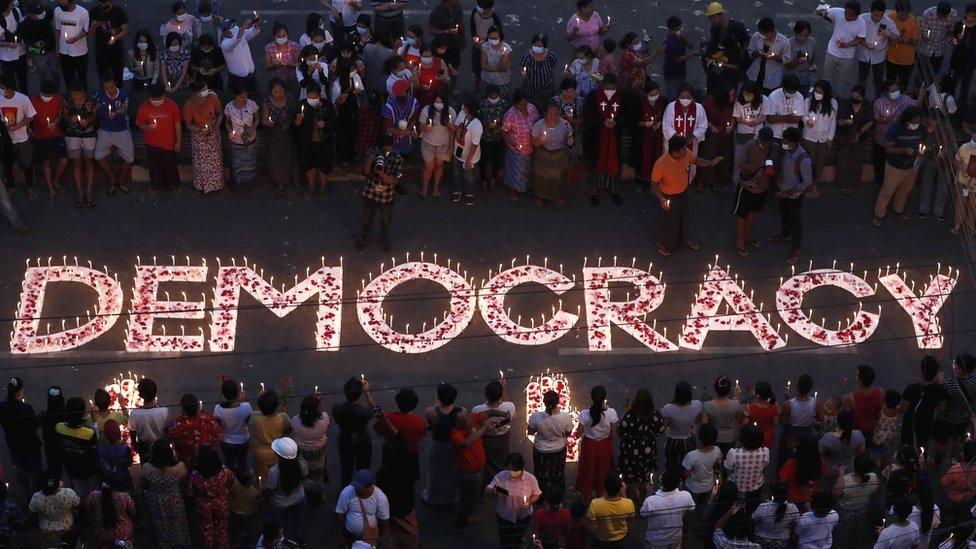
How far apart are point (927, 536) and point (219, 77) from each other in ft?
35.1

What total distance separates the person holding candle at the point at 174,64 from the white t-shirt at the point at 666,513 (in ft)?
29.0

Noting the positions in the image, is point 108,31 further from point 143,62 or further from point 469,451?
point 469,451

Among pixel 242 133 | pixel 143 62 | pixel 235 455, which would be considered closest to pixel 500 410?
pixel 235 455

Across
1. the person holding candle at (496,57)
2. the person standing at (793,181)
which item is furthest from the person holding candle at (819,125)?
the person holding candle at (496,57)

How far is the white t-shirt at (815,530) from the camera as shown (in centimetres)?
1405

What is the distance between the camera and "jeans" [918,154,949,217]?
19562 millimetres

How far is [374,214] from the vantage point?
1892 centimetres

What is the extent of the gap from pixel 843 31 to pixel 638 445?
26.2ft

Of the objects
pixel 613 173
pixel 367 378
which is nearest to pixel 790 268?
pixel 613 173

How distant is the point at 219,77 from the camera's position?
20.6m

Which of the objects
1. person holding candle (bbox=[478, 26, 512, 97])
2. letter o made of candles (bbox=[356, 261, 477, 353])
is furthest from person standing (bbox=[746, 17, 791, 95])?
A: letter o made of candles (bbox=[356, 261, 477, 353])

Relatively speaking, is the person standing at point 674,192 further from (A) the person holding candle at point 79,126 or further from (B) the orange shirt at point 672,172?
(A) the person holding candle at point 79,126

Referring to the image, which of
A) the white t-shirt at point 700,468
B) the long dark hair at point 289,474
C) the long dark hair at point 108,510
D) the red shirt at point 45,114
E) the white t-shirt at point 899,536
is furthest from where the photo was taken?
the red shirt at point 45,114

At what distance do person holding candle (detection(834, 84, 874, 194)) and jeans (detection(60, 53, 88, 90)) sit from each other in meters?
9.38
